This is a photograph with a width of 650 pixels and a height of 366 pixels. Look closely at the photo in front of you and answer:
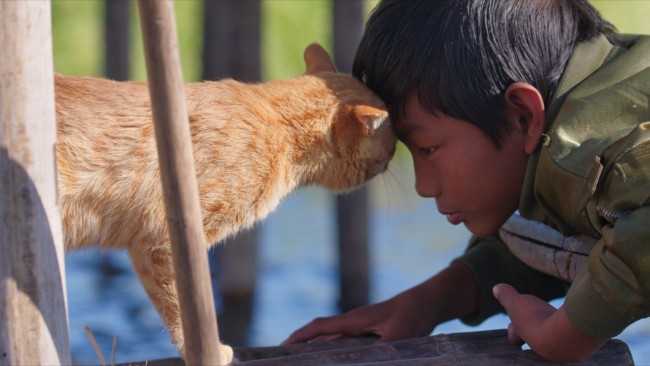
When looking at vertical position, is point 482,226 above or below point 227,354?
above

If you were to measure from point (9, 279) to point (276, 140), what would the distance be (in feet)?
3.27

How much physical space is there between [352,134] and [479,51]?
0.45 m

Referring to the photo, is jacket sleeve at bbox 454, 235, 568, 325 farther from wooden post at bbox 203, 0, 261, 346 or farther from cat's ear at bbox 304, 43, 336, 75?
wooden post at bbox 203, 0, 261, 346

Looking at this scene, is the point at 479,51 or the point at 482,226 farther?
the point at 482,226

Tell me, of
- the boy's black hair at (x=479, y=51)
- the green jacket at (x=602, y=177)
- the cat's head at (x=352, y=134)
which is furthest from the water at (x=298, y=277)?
the green jacket at (x=602, y=177)

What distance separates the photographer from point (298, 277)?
544cm

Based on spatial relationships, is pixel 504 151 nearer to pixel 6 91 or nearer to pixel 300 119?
pixel 300 119

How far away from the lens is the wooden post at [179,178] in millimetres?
1248

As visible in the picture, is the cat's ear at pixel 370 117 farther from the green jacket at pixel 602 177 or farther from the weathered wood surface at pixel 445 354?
the weathered wood surface at pixel 445 354

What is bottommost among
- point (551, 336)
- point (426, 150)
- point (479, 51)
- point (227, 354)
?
point (227, 354)

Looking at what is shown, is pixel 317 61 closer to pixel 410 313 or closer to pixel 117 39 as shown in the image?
pixel 410 313

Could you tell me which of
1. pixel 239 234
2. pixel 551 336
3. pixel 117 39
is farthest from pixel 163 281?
pixel 117 39

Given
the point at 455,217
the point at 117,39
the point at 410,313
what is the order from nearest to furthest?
the point at 455,217 → the point at 410,313 → the point at 117,39

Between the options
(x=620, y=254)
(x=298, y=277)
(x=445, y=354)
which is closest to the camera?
(x=620, y=254)
